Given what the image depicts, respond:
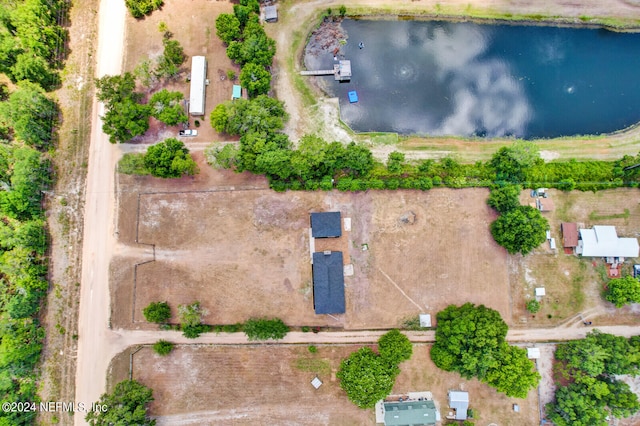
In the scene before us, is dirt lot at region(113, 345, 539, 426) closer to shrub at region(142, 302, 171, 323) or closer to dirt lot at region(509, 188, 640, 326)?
shrub at region(142, 302, 171, 323)

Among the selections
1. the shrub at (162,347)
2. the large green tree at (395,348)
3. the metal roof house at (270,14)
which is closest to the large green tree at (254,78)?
the metal roof house at (270,14)

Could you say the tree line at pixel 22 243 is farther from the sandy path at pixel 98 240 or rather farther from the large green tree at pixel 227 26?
the large green tree at pixel 227 26

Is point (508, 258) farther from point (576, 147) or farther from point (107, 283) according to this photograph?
point (107, 283)

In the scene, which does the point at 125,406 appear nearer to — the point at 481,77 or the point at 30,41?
the point at 30,41

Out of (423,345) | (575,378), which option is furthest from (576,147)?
(423,345)

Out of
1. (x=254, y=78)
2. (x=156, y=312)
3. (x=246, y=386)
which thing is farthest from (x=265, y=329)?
(x=254, y=78)

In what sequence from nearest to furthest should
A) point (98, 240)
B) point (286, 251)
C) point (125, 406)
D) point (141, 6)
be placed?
point (125, 406), point (286, 251), point (98, 240), point (141, 6)
